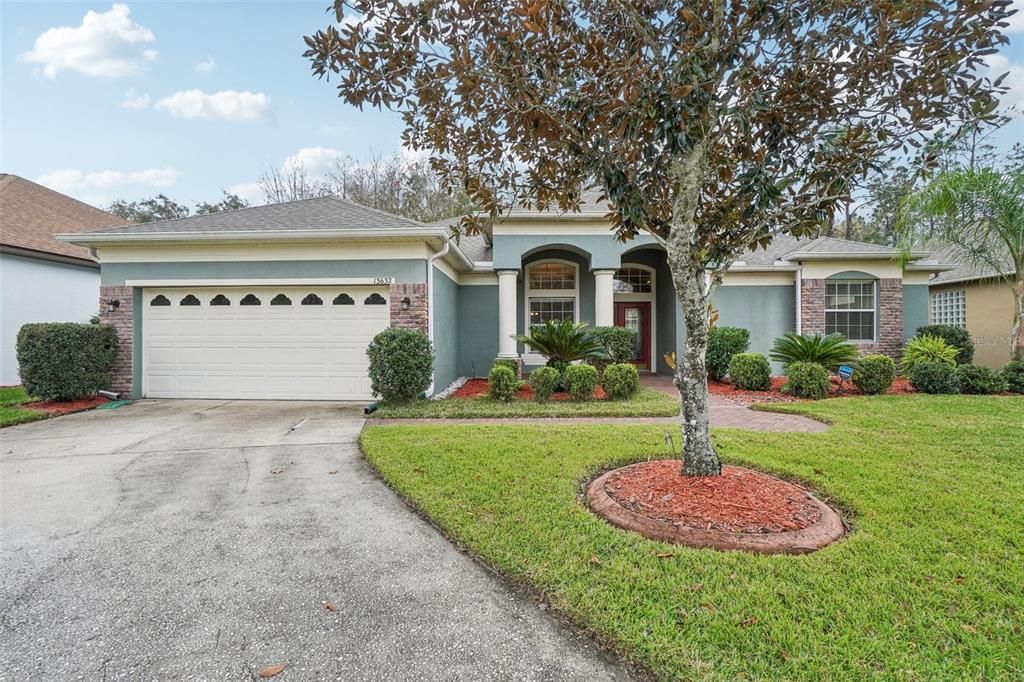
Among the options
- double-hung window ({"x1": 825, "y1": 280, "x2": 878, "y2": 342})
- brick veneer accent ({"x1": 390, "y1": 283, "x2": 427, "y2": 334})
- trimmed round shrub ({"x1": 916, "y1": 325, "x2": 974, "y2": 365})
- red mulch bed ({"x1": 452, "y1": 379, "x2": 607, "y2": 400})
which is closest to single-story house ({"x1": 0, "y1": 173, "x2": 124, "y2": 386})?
brick veneer accent ({"x1": 390, "y1": 283, "x2": 427, "y2": 334})

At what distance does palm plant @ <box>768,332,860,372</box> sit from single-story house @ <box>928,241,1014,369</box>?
5016mm

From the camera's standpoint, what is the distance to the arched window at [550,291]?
41.0ft

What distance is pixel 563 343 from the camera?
883 centimetres

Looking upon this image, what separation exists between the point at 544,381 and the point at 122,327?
8506 millimetres

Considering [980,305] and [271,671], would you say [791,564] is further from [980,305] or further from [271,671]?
[980,305]

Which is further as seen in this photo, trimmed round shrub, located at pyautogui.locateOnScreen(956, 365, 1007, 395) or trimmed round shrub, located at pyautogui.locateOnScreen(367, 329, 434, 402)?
trimmed round shrub, located at pyautogui.locateOnScreen(956, 365, 1007, 395)

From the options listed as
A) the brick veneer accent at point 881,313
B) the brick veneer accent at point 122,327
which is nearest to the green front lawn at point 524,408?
the brick veneer accent at point 122,327

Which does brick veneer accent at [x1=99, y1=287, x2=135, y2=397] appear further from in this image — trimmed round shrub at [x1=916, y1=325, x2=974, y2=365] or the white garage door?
trimmed round shrub at [x1=916, y1=325, x2=974, y2=365]

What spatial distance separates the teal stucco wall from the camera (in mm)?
8633

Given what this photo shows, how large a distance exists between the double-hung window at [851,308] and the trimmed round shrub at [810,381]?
13.5ft

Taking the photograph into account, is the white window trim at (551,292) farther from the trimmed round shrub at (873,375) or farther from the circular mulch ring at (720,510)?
the circular mulch ring at (720,510)

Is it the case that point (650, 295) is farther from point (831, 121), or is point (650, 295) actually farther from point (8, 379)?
point (8, 379)

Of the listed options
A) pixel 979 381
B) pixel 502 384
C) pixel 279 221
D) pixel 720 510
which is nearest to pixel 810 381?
pixel 979 381

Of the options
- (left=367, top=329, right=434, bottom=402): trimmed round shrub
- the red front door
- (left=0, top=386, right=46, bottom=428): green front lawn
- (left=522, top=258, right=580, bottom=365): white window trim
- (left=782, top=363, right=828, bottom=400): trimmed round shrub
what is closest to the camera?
(left=0, top=386, right=46, bottom=428): green front lawn
